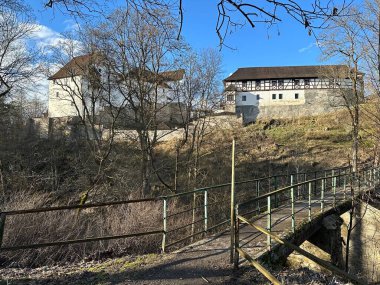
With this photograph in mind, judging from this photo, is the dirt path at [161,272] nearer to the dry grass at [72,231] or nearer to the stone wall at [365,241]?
the dry grass at [72,231]

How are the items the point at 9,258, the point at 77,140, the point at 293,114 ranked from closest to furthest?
the point at 9,258 → the point at 77,140 → the point at 293,114

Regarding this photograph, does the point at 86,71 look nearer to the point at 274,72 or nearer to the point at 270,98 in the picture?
the point at 270,98

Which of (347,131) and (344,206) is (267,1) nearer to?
(344,206)

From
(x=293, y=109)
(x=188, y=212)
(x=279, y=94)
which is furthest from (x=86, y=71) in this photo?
(x=279, y=94)

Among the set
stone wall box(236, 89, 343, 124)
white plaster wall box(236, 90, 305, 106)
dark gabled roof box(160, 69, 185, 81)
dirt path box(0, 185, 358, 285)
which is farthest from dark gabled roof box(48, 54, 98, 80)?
white plaster wall box(236, 90, 305, 106)

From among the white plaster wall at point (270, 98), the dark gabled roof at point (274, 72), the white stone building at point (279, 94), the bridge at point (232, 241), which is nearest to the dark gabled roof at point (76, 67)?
the bridge at point (232, 241)

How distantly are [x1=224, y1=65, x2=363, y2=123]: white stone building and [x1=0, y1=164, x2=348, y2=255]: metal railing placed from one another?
86.8 feet

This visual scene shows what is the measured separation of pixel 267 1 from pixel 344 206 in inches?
485

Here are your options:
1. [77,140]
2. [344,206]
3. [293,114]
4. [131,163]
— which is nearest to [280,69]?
[293,114]

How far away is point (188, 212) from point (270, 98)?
4491 centimetres

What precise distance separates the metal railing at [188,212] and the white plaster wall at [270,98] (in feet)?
93.2

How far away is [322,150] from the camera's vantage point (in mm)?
36844

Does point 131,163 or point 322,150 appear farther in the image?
point 322,150

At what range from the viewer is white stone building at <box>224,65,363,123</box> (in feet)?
177
